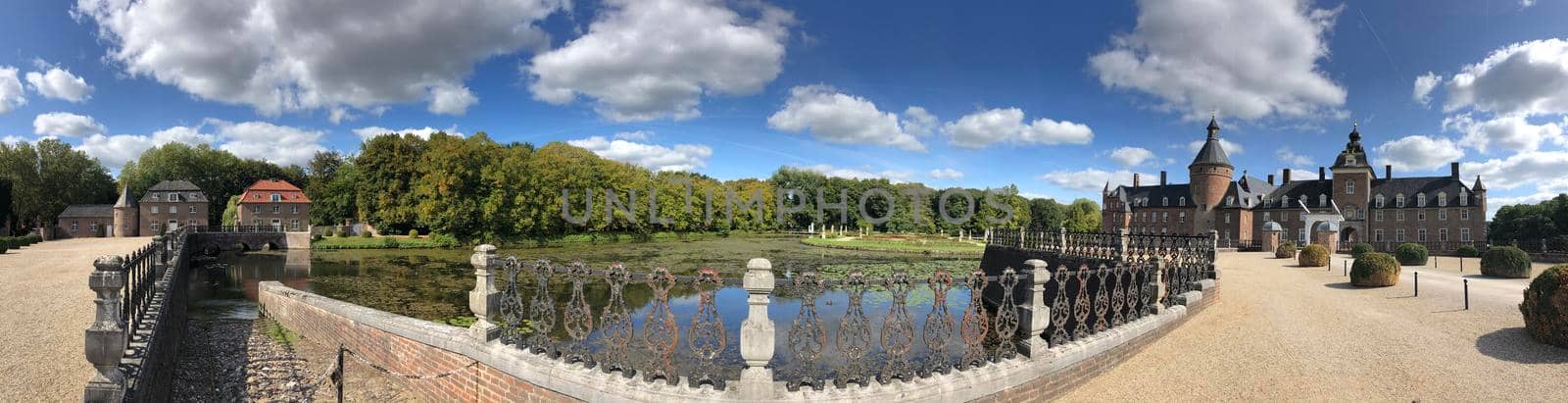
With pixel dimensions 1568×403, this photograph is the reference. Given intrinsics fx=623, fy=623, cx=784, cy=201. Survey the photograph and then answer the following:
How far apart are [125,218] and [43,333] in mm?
53259

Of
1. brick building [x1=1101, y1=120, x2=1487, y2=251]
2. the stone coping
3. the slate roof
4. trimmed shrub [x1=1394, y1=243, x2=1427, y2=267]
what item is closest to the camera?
the stone coping

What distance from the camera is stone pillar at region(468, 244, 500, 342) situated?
6.13 metres

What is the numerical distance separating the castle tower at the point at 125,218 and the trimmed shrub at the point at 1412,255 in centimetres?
7327

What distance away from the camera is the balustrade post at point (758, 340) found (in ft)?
16.4

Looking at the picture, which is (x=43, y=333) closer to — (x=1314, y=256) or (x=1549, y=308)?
(x=1549, y=308)

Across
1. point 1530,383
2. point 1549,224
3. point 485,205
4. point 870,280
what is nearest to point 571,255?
point 485,205

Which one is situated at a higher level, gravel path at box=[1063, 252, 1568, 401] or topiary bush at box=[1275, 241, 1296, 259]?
topiary bush at box=[1275, 241, 1296, 259]

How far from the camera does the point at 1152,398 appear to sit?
21.1ft

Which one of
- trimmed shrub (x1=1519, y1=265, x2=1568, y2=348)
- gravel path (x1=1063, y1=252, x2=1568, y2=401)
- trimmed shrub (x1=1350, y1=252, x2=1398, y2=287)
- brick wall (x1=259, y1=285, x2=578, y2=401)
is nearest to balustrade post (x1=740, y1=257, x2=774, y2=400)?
brick wall (x1=259, y1=285, x2=578, y2=401)

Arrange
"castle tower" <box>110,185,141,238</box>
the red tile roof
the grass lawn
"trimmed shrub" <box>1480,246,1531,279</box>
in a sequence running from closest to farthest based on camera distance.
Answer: "trimmed shrub" <box>1480,246,1531,279</box> < the grass lawn < "castle tower" <box>110,185,141,238</box> < the red tile roof

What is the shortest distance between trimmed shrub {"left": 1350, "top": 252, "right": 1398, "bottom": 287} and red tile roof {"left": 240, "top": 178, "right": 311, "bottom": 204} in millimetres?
64478

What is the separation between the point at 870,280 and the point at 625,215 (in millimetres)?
46552

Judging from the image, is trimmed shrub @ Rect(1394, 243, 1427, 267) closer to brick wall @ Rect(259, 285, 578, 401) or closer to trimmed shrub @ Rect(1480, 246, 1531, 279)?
trimmed shrub @ Rect(1480, 246, 1531, 279)

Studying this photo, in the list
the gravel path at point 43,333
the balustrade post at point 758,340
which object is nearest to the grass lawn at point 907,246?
the gravel path at point 43,333
